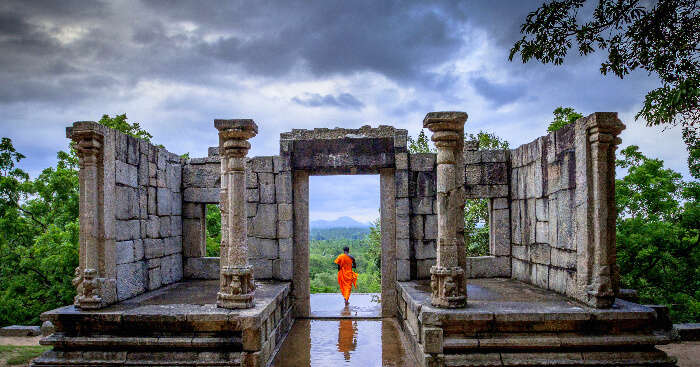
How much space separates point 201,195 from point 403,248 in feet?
14.3

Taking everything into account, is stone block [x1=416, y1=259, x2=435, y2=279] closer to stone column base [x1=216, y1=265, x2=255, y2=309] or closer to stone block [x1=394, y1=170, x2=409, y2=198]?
stone block [x1=394, y1=170, x2=409, y2=198]

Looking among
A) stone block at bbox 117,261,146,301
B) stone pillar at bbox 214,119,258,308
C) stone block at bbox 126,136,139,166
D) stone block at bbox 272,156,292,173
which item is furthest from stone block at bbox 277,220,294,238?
stone block at bbox 126,136,139,166

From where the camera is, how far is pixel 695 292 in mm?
8828

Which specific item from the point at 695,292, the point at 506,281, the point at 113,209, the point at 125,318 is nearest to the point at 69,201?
the point at 113,209

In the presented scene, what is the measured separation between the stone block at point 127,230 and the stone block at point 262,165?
7.84ft

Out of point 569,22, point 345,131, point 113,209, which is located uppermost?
point 569,22

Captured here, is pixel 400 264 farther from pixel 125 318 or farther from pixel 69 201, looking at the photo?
pixel 69 201

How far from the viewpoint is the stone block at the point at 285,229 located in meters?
8.23

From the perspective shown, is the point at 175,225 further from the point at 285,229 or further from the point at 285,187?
the point at 285,187

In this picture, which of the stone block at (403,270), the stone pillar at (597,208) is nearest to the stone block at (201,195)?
the stone block at (403,270)

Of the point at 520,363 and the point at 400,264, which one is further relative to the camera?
the point at 400,264

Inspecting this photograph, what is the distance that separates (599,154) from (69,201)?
11886 millimetres

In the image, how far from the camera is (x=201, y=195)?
870cm

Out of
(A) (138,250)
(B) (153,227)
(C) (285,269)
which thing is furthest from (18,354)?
(C) (285,269)
